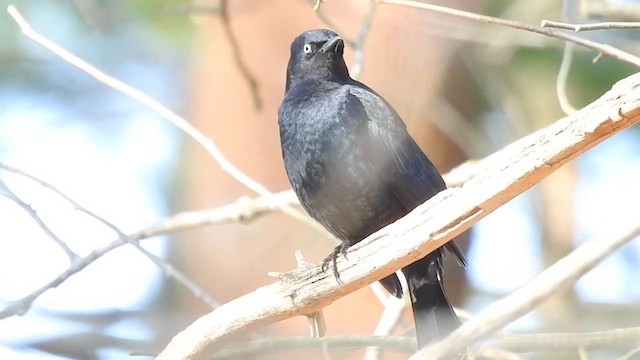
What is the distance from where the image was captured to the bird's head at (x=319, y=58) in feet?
11.0

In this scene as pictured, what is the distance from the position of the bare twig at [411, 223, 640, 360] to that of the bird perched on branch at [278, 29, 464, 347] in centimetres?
59

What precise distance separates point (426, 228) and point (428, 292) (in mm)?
963

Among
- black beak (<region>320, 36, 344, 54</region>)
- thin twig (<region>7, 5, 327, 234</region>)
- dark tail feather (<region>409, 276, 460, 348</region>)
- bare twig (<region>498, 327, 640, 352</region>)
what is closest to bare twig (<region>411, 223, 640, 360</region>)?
bare twig (<region>498, 327, 640, 352</region>)

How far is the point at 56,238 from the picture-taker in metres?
2.94

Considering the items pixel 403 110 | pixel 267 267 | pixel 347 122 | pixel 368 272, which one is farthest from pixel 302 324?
pixel 368 272

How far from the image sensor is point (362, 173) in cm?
306

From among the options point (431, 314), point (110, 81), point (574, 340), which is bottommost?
point (574, 340)

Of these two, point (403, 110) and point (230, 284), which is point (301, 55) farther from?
point (230, 284)

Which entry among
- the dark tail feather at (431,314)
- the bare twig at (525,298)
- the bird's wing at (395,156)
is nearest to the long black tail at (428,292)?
the dark tail feather at (431,314)

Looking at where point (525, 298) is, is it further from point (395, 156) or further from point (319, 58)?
point (319, 58)

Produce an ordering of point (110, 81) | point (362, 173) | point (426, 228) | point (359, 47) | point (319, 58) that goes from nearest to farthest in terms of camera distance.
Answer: point (426, 228)
point (362, 173)
point (110, 81)
point (319, 58)
point (359, 47)

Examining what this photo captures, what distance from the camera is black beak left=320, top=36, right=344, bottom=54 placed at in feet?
11.1

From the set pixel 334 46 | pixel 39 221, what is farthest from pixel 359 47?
pixel 39 221

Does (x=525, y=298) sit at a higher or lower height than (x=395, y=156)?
lower
